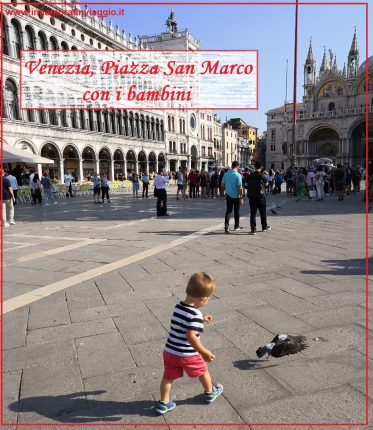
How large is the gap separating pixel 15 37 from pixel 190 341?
30481 millimetres

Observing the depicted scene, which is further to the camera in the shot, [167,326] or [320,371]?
[167,326]

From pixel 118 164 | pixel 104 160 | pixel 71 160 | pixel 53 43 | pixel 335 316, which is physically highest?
pixel 53 43

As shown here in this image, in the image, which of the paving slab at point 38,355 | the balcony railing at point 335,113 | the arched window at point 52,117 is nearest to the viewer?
the paving slab at point 38,355

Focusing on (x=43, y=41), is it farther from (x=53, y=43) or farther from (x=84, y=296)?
(x=84, y=296)

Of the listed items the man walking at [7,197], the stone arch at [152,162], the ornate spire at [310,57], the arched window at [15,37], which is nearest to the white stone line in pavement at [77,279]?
the man walking at [7,197]

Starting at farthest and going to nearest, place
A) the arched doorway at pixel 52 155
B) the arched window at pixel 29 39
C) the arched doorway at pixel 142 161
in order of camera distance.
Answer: the arched doorway at pixel 142 161 < the arched doorway at pixel 52 155 < the arched window at pixel 29 39

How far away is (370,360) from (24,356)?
2596mm

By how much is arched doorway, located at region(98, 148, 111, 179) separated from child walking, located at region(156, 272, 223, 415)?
119ft

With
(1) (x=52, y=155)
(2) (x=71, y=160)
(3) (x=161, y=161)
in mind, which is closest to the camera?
(1) (x=52, y=155)

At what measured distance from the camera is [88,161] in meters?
35.3

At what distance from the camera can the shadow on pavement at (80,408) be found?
2.04 m

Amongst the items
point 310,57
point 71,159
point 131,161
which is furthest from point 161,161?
point 310,57

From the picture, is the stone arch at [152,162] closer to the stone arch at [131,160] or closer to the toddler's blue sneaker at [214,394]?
the stone arch at [131,160]

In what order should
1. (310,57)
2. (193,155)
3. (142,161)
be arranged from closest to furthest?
1. (142,161)
2. (193,155)
3. (310,57)
